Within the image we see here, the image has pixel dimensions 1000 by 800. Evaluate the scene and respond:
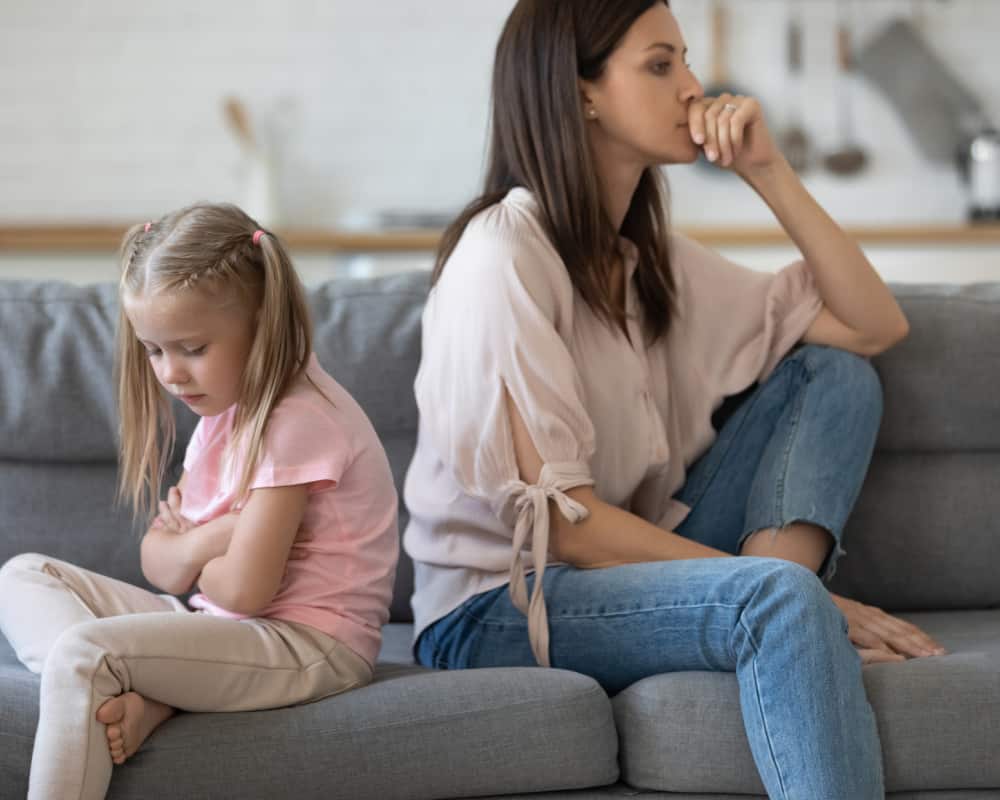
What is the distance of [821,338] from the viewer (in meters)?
1.83

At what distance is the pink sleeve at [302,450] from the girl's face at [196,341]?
7 centimetres

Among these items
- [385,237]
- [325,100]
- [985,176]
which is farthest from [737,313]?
[325,100]

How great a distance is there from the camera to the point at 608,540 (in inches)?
61.2

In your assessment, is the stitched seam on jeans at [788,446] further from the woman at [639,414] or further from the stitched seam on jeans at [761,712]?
the stitched seam on jeans at [761,712]

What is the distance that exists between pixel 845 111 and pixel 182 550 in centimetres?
328

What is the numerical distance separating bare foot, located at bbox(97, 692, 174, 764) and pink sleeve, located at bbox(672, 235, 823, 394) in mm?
904

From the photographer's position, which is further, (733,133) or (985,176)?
(985,176)

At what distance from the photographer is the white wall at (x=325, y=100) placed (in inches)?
164

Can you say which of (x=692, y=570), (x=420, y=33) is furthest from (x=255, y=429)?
(x=420, y=33)

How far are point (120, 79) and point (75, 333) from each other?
Answer: 248cm

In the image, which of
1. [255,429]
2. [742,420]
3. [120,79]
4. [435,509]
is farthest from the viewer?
[120,79]

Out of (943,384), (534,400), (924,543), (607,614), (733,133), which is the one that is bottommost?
(924,543)

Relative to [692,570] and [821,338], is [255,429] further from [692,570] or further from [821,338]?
[821,338]

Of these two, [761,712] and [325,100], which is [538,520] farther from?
[325,100]
